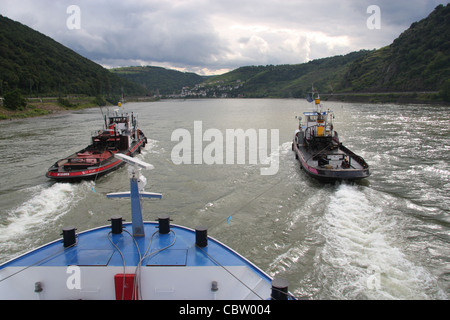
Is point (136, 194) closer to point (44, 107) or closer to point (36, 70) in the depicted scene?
point (44, 107)

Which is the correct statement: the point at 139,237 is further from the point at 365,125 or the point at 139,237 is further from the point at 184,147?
the point at 365,125

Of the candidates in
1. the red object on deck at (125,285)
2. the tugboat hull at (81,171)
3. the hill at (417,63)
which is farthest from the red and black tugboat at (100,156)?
the hill at (417,63)

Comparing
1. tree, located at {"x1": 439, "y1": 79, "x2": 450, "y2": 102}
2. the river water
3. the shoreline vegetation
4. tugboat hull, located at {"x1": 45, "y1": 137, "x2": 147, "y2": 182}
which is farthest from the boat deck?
tree, located at {"x1": 439, "y1": 79, "x2": 450, "y2": 102}

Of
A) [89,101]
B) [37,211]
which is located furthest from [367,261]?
[89,101]

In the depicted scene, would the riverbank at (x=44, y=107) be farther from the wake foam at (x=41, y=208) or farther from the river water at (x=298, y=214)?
the wake foam at (x=41, y=208)

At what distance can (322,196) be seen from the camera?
17594 mm

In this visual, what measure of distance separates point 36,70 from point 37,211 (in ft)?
445

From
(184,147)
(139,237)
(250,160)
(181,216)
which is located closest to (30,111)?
(184,147)

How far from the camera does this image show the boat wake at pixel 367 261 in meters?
9.23

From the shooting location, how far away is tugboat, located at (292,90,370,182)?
731 inches

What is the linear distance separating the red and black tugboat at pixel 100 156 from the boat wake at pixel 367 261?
15401 mm

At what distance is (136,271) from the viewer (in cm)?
634

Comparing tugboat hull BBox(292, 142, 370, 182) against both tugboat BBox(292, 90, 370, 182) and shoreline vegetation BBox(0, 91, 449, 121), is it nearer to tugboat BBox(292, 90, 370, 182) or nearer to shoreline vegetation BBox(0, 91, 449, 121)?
tugboat BBox(292, 90, 370, 182)

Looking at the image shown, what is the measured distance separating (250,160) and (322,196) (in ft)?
32.8
